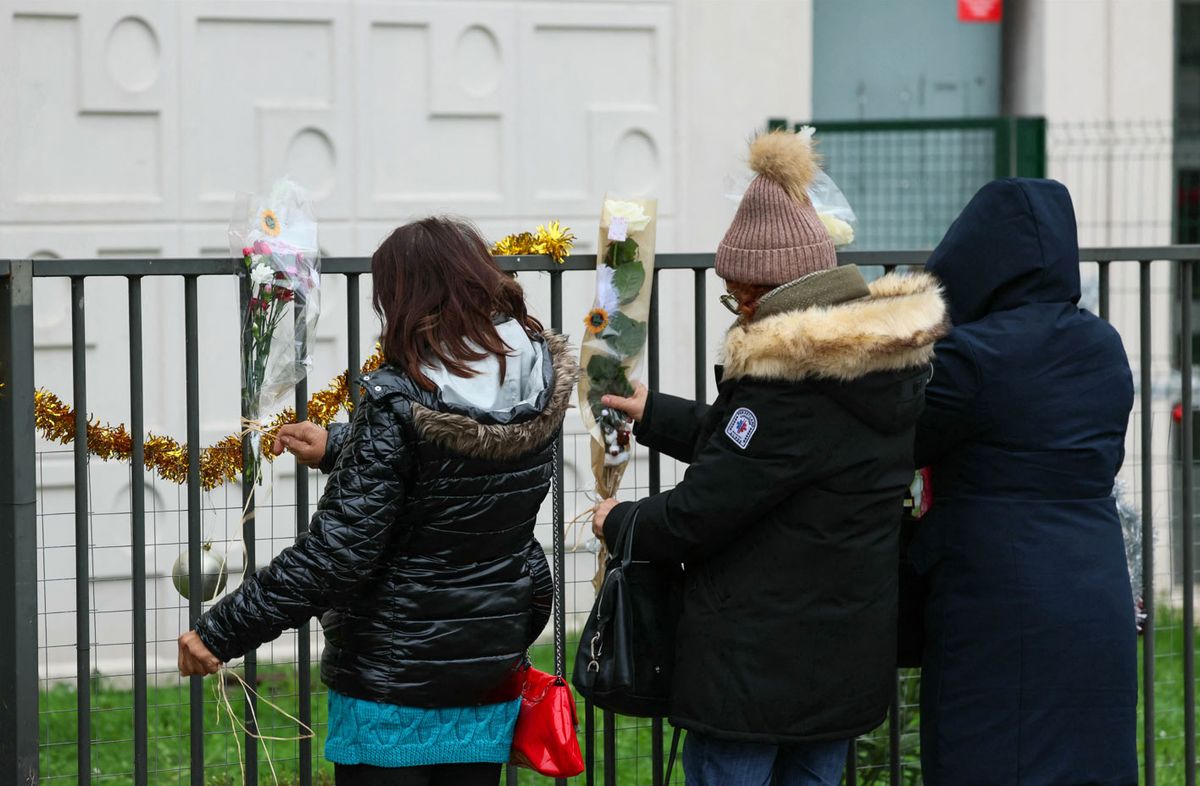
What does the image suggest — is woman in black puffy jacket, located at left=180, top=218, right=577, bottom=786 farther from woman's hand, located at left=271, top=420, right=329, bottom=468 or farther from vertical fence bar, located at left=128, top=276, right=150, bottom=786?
vertical fence bar, located at left=128, top=276, right=150, bottom=786

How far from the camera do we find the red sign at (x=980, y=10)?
7.03 meters

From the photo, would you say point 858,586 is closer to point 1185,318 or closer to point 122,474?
point 1185,318

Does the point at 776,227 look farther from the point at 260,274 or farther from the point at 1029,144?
the point at 1029,144

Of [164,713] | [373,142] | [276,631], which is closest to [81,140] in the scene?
[373,142]

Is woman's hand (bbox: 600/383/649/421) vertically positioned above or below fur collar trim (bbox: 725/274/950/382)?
below

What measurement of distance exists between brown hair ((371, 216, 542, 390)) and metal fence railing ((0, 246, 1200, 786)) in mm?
503

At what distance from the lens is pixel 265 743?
4.73 metres

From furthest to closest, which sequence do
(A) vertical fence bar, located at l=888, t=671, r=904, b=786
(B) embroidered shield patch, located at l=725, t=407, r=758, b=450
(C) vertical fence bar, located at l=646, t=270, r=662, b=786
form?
(A) vertical fence bar, located at l=888, t=671, r=904, b=786 < (C) vertical fence bar, located at l=646, t=270, r=662, b=786 < (B) embroidered shield patch, located at l=725, t=407, r=758, b=450

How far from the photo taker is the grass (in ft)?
14.6

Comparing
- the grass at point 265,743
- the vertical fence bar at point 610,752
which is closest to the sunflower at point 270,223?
the vertical fence bar at point 610,752

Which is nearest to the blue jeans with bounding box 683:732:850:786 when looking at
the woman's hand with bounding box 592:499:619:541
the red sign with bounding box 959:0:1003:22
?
the woman's hand with bounding box 592:499:619:541

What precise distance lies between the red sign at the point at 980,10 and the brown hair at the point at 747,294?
4513 mm

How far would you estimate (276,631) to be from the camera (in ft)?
9.11

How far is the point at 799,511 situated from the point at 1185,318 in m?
1.73
